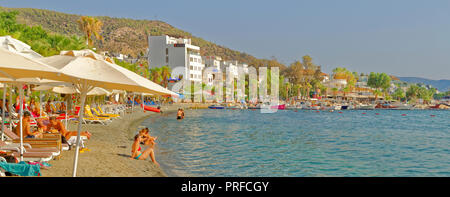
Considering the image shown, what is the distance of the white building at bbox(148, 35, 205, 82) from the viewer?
325 feet

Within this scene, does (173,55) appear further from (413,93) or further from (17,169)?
(413,93)

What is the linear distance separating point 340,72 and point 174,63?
93.9 m

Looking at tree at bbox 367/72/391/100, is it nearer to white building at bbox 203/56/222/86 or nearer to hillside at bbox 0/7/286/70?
hillside at bbox 0/7/286/70

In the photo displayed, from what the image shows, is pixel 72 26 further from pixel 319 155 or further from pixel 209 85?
pixel 319 155

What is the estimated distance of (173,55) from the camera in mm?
99438

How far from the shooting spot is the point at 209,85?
359 ft

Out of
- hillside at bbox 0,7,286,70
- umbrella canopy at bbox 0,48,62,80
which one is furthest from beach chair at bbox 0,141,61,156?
hillside at bbox 0,7,286,70

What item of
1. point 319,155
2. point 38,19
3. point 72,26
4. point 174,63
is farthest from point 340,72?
point 319,155

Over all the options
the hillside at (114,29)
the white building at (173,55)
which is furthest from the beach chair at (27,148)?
the hillside at (114,29)

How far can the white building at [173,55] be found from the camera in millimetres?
98938

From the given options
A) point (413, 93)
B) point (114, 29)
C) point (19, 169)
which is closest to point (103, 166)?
point (19, 169)
